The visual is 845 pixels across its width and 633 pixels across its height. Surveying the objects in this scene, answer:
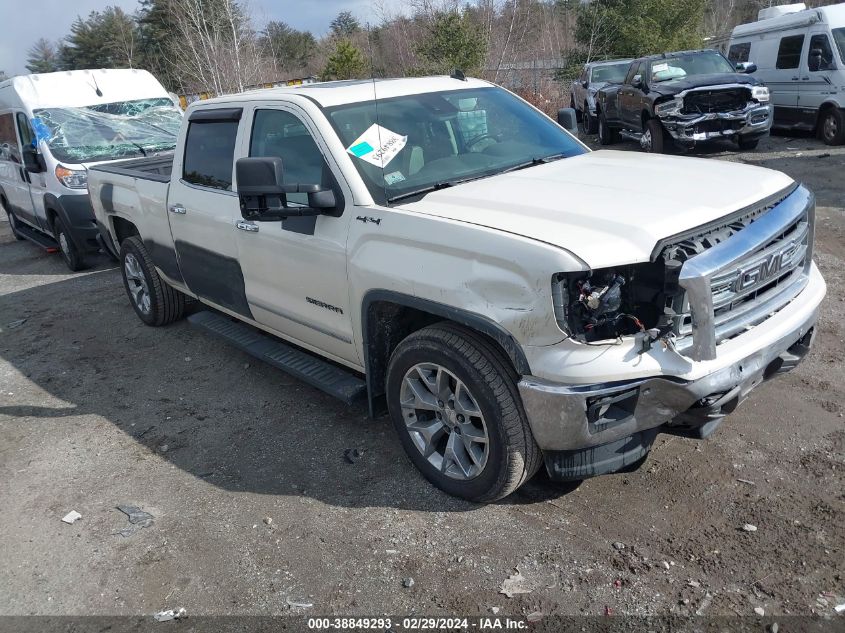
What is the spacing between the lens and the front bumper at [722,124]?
460 inches

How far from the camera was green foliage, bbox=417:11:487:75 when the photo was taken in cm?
1830

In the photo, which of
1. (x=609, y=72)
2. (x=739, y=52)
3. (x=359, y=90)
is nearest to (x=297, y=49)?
(x=609, y=72)

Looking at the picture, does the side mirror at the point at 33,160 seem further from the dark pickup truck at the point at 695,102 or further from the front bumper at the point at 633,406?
the dark pickup truck at the point at 695,102

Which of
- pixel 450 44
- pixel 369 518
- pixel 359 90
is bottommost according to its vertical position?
pixel 369 518

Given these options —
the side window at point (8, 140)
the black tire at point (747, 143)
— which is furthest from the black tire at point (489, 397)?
the black tire at point (747, 143)

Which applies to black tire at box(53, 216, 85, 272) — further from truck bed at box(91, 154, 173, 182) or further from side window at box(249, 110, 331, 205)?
side window at box(249, 110, 331, 205)

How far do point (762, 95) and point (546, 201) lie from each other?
411 inches

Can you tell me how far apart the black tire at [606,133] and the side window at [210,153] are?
12.1 m

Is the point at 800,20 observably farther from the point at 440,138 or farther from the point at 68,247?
the point at 68,247

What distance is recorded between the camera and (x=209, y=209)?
4.70 metres

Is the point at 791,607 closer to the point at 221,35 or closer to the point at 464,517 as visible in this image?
the point at 464,517

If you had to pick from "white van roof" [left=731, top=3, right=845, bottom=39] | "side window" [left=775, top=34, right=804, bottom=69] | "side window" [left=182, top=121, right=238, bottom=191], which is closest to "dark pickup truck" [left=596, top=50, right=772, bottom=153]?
"side window" [left=775, top=34, right=804, bottom=69]

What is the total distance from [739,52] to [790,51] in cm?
230

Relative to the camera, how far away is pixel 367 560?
10.4 feet
